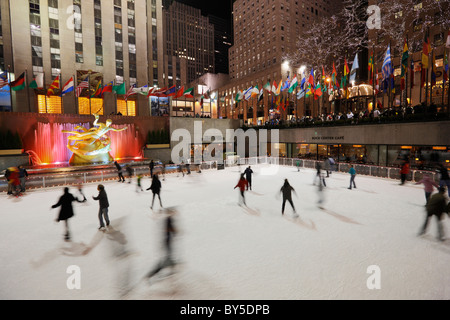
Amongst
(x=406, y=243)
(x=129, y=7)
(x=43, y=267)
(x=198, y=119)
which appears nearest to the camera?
(x=43, y=267)

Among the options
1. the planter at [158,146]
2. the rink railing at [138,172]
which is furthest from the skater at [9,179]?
the planter at [158,146]

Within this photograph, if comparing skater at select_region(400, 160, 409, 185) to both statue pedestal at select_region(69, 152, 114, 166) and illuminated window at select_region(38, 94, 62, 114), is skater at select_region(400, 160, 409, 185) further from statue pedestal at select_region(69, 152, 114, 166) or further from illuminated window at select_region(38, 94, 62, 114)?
illuminated window at select_region(38, 94, 62, 114)

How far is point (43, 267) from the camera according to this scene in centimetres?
544

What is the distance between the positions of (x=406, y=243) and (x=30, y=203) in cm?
1572

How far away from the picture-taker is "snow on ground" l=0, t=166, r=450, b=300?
4.55 metres

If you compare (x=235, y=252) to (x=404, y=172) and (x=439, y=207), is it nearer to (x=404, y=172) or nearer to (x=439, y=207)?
(x=439, y=207)

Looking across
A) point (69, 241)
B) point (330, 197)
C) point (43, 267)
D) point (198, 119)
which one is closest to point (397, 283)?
point (330, 197)

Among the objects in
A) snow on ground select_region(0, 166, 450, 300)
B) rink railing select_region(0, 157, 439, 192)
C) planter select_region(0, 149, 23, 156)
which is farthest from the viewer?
planter select_region(0, 149, 23, 156)

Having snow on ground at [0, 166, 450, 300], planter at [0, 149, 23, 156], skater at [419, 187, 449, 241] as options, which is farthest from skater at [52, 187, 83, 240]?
planter at [0, 149, 23, 156]

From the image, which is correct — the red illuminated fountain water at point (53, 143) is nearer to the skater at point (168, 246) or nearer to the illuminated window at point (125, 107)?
the illuminated window at point (125, 107)

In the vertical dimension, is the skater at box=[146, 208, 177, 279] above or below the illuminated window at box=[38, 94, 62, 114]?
below

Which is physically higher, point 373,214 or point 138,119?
point 138,119

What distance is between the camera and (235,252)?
240 inches

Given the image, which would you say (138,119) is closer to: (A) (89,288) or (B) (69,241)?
(B) (69,241)
